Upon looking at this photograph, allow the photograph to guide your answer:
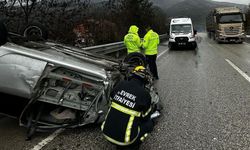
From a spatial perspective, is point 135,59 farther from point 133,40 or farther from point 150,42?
point 150,42

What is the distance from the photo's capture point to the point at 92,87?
14.3 ft

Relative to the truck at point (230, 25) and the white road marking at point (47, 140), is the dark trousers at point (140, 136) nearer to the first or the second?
the white road marking at point (47, 140)

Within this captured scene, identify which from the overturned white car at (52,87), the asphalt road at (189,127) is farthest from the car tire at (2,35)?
the asphalt road at (189,127)

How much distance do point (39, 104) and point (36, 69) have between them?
700mm

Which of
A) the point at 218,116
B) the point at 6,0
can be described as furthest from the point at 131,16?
the point at 218,116

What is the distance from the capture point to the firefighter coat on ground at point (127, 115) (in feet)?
10.6

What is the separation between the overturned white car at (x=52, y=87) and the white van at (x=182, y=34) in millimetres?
15273

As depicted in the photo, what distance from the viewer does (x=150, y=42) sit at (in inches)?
346

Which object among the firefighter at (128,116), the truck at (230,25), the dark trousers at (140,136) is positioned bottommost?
the truck at (230,25)

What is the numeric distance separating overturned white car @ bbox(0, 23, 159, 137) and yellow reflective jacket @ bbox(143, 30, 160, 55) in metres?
4.23

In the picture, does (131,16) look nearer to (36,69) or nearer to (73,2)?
(73,2)

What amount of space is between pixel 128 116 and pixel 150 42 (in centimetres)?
575

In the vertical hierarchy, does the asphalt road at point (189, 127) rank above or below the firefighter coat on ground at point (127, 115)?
below

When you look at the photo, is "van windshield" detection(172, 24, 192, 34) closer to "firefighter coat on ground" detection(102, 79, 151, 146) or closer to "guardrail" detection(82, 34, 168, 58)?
"guardrail" detection(82, 34, 168, 58)
